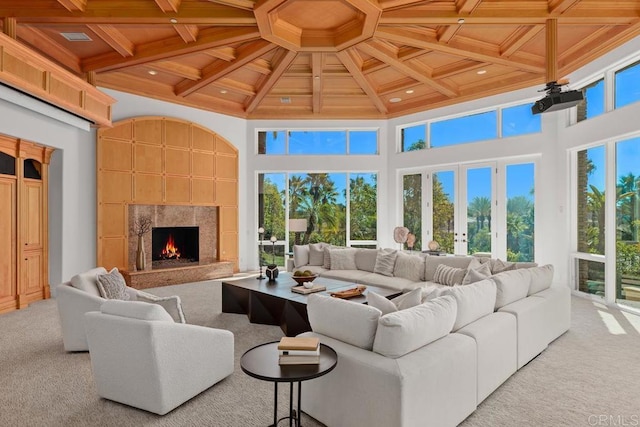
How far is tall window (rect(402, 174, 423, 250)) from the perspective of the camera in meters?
9.06

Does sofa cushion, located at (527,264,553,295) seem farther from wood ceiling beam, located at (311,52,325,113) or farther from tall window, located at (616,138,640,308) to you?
wood ceiling beam, located at (311,52,325,113)

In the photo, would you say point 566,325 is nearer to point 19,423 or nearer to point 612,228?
point 612,228

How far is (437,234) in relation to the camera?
8758 millimetres

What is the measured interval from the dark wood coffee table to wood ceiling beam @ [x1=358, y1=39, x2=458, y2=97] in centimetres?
373

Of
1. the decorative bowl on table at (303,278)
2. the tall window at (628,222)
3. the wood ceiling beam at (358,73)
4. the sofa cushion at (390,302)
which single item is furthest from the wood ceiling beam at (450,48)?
the sofa cushion at (390,302)

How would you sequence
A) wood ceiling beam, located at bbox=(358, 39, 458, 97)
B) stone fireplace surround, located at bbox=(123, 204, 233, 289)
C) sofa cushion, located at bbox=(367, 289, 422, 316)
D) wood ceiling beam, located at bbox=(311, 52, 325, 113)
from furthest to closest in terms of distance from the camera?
stone fireplace surround, located at bbox=(123, 204, 233, 289) < wood ceiling beam, located at bbox=(311, 52, 325, 113) < wood ceiling beam, located at bbox=(358, 39, 458, 97) < sofa cushion, located at bbox=(367, 289, 422, 316)

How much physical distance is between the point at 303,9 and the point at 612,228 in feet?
18.4

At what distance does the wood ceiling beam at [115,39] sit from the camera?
5.32 m

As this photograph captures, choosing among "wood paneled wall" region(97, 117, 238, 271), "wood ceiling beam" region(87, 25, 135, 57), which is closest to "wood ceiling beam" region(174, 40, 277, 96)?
"wood paneled wall" region(97, 117, 238, 271)

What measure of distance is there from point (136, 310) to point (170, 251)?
608 centimetres

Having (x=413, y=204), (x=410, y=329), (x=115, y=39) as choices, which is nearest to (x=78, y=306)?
(x=410, y=329)

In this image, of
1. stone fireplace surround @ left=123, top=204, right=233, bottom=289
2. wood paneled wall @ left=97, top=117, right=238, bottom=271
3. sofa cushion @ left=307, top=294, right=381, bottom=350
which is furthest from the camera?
stone fireplace surround @ left=123, top=204, right=233, bottom=289

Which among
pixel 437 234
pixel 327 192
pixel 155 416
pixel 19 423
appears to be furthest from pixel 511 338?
pixel 327 192

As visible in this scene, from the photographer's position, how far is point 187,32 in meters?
5.44
